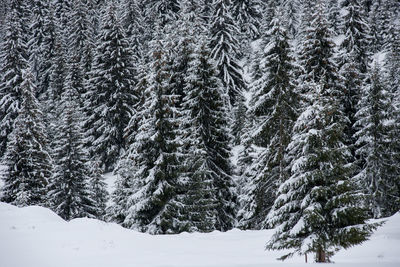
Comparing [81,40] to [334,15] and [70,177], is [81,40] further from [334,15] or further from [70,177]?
[334,15]

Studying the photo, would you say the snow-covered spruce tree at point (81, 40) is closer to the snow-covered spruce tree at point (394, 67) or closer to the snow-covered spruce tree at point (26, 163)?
the snow-covered spruce tree at point (26, 163)

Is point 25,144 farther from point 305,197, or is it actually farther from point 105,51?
point 305,197

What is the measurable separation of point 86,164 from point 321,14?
20.7 m

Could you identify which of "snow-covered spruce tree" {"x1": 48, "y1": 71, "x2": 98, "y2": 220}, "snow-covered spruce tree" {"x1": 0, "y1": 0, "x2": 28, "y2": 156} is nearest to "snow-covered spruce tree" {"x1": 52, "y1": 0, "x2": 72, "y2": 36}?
"snow-covered spruce tree" {"x1": 0, "y1": 0, "x2": 28, "y2": 156}

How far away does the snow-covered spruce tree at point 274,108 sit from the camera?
18.4 meters

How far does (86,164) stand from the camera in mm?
26469

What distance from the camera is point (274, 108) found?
60.6 ft

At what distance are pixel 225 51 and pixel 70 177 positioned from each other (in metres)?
21.8

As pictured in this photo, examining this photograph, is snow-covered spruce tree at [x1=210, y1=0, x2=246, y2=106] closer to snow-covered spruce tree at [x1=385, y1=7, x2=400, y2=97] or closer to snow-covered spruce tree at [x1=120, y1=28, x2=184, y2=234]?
snow-covered spruce tree at [x1=385, y1=7, x2=400, y2=97]

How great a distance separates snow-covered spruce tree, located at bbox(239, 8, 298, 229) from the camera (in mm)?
18391

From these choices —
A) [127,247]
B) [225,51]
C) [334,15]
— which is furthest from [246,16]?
[127,247]

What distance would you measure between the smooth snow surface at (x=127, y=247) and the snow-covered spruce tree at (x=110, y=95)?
1885 cm

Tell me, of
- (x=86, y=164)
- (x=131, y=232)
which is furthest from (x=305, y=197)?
(x=86, y=164)

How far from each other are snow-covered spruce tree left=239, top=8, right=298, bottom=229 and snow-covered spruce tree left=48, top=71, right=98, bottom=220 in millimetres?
14108
